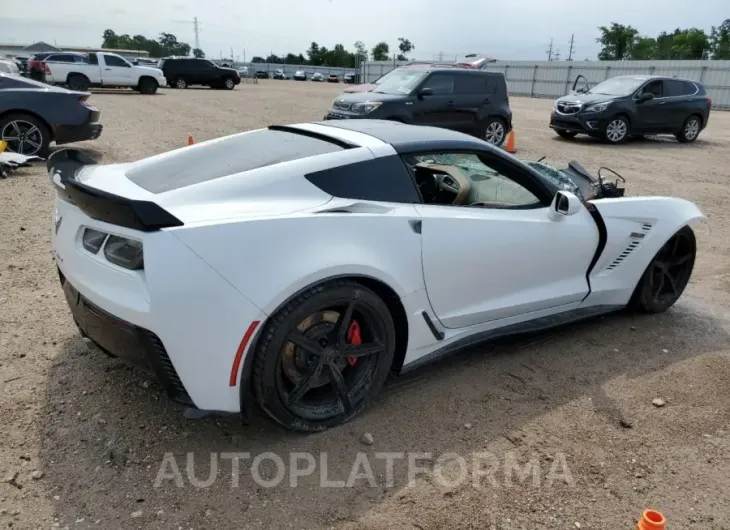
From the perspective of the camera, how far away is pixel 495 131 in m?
13.1

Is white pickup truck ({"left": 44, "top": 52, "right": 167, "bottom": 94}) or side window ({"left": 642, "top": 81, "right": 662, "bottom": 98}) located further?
white pickup truck ({"left": 44, "top": 52, "right": 167, "bottom": 94})

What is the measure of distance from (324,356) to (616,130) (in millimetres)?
13767

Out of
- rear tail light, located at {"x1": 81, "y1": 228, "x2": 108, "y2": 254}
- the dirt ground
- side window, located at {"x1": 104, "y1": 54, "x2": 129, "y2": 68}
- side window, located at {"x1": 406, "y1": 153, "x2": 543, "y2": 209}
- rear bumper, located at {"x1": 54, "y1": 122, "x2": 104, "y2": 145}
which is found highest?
side window, located at {"x1": 104, "y1": 54, "x2": 129, "y2": 68}

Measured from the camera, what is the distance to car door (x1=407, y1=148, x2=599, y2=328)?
122 inches

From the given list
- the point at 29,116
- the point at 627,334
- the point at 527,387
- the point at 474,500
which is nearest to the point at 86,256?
the point at 474,500

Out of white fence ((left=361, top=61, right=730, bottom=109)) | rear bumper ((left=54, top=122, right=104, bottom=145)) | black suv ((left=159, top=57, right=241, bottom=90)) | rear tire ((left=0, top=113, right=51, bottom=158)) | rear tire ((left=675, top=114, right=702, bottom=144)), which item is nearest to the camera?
rear tire ((left=0, top=113, right=51, bottom=158))

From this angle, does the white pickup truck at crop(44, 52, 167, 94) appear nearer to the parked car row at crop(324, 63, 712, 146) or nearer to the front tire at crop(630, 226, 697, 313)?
the parked car row at crop(324, 63, 712, 146)

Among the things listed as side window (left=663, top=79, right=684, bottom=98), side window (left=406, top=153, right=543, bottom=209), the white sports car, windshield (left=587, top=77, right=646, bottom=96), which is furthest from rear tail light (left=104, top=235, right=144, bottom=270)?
side window (left=663, top=79, right=684, bottom=98)

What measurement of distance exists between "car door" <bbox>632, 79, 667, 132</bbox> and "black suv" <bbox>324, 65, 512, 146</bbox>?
150 inches

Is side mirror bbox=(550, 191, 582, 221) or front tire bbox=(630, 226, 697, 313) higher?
side mirror bbox=(550, 191, 582, 221)

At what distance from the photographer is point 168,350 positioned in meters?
2.39

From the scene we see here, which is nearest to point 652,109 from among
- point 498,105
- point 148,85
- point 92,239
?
point 498,105

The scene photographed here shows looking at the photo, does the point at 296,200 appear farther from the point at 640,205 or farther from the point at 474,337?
the point at 640,205

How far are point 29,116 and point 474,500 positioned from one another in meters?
9.01
